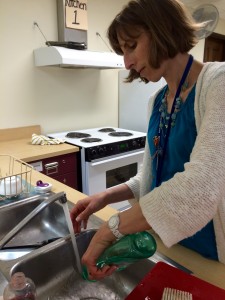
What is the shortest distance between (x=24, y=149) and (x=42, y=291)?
1.38 meters

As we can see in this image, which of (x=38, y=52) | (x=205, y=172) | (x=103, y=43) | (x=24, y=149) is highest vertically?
(x=103, y=43)

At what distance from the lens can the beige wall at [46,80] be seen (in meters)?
2.18

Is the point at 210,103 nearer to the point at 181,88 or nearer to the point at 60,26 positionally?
the point at 181,88

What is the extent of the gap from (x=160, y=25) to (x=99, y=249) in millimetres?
557

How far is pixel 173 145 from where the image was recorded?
2.43 feet

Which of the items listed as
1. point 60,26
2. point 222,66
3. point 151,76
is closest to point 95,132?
point 60,26

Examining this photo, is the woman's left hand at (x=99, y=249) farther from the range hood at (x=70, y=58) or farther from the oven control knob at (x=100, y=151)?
the range hood at (x=70, y=58)

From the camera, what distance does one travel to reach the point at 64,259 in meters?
0.82

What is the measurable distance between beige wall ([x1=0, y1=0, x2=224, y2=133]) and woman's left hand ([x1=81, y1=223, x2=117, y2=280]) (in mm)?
1917

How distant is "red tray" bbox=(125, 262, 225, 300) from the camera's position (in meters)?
0.56

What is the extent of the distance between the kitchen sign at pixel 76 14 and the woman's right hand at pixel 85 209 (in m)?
1.92

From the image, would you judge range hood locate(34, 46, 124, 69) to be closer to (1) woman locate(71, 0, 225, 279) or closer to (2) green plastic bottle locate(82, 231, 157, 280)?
(1) woman locate(71, 0, 225, 279)

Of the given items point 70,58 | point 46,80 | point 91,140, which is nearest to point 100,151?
point 91,140

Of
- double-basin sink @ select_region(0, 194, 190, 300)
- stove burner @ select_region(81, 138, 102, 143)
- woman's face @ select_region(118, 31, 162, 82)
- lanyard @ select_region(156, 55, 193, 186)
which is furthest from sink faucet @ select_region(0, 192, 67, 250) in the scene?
stove burner @ select_region(81, 138, 102, 143)
